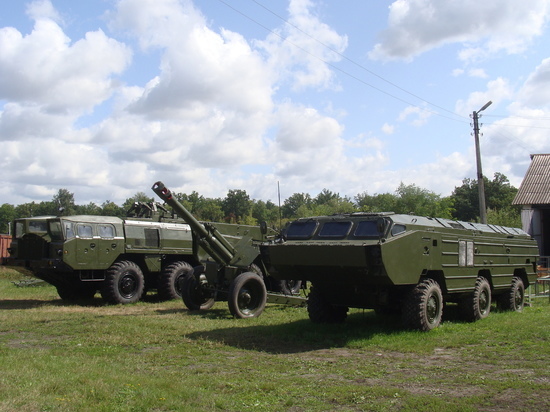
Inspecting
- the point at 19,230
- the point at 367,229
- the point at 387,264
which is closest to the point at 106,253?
the point at 19,230

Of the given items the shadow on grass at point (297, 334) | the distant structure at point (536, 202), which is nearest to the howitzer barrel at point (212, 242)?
the shadow on grass at point (297, 334)

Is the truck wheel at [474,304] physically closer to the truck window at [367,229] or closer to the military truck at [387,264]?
the military truck at [387,264]

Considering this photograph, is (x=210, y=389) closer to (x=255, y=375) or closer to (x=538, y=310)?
(x=255, y=375)

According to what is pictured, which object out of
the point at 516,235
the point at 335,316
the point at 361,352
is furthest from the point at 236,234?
the point at 361,352

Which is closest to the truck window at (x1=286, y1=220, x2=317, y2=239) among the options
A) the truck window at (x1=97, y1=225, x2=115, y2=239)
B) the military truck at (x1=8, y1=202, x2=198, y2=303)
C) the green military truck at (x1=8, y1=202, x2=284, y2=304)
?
the green military truck at (x1=8, y1=202, x2=284, y2=304)

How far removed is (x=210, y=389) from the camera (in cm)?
632

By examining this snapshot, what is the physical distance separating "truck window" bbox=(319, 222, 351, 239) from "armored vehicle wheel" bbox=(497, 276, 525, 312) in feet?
17.5

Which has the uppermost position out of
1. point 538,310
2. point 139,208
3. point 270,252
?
point 139,208

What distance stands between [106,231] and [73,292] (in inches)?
90.2

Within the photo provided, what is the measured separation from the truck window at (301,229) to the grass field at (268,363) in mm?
1595

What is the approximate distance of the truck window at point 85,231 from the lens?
49.5 ft

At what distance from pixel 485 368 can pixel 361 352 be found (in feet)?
5.87

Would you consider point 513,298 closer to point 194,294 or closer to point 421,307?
point 421,307

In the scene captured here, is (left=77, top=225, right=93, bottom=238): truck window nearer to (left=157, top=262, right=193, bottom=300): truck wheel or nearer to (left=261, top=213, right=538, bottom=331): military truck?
(left=157, top=262, right=193, bottom=300): truck wheel
